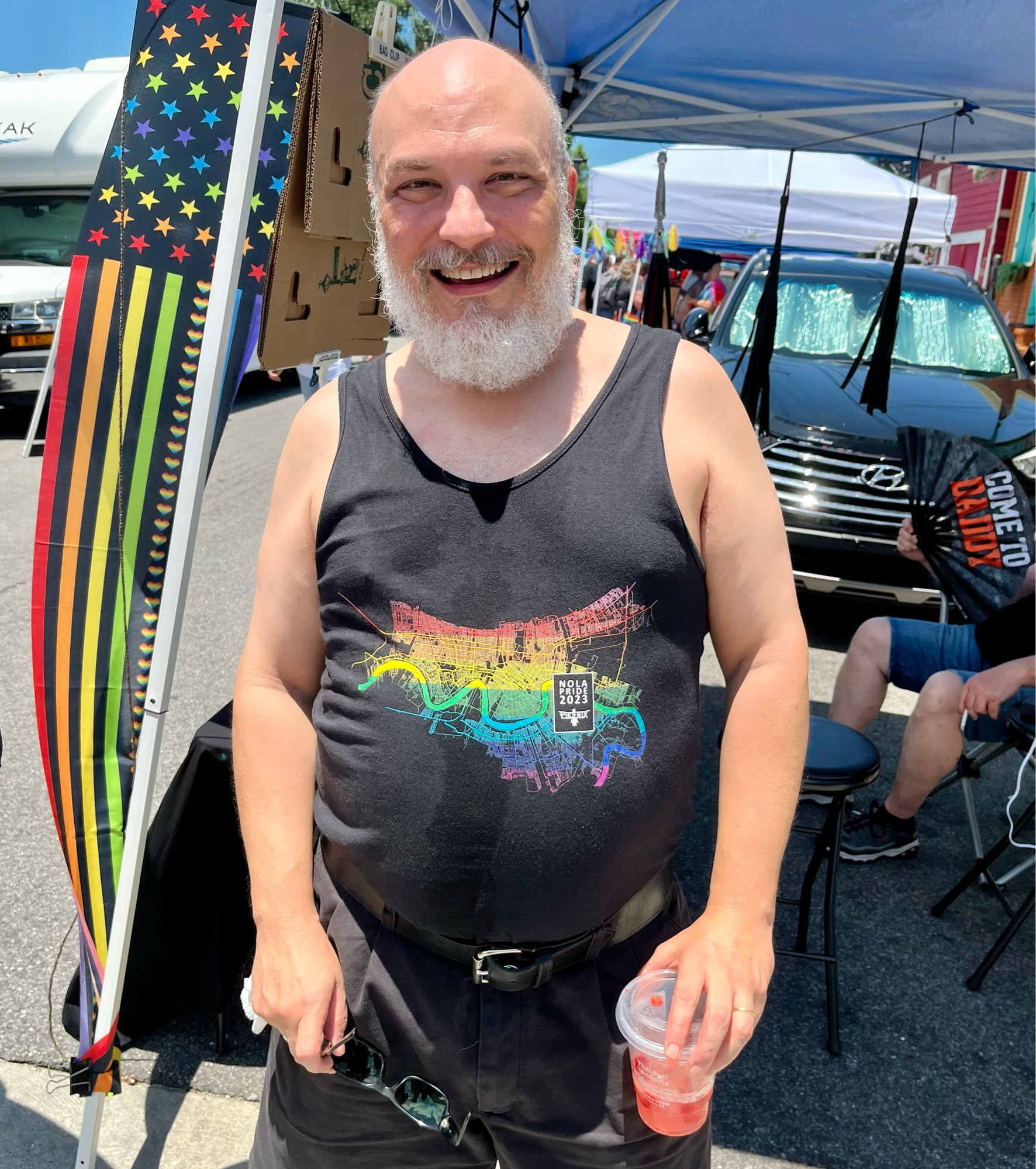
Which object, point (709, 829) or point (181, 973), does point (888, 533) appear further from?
point (181, 973)

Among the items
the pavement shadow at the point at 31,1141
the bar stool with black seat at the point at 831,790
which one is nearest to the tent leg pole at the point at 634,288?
the bar stool with black seat at the point at 831,790

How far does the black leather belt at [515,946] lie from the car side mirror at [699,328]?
638 cm

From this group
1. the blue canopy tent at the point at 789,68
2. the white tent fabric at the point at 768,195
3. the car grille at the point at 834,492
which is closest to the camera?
the blue canopy tent at the point at 789,68

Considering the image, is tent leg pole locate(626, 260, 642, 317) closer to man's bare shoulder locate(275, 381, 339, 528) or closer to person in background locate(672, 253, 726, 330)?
person in background locate(672, 253, 726, 330)

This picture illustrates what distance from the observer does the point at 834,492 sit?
5367 mm

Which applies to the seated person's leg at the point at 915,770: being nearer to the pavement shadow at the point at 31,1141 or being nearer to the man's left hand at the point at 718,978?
the man's left hand at the point at 718,978

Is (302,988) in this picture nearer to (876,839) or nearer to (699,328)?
(876,839)

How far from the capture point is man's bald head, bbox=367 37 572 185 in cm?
133

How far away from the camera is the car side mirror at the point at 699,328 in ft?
24.3

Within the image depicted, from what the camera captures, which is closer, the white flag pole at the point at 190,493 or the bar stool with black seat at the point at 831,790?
the white flag pole at the point at 190,493

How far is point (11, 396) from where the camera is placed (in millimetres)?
9164

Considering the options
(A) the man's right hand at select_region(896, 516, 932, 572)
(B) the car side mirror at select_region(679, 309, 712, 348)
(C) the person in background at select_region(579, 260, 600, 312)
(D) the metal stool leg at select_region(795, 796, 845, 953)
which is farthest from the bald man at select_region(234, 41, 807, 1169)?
(C) the person in background at select_region(579, 260, 600, 312)

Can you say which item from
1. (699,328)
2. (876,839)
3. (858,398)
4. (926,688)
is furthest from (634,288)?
(876,839)

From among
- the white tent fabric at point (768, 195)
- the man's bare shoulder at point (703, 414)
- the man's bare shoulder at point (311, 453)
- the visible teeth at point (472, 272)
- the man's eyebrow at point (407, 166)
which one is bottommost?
the man's bare shoulder at point (311, 453)
